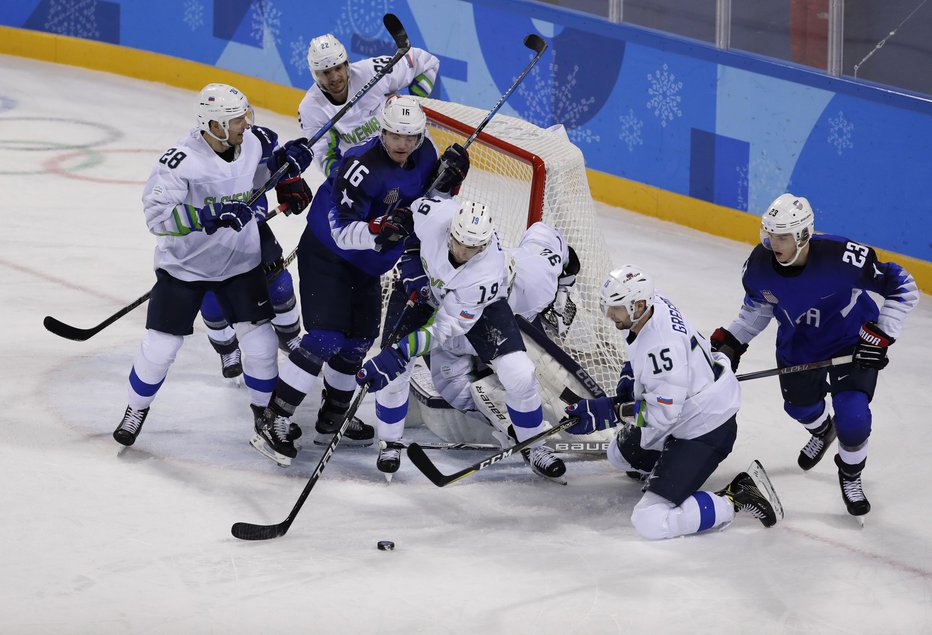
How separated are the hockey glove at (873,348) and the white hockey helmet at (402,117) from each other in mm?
1547

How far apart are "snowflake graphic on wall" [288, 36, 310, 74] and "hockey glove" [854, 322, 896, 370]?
5852mm

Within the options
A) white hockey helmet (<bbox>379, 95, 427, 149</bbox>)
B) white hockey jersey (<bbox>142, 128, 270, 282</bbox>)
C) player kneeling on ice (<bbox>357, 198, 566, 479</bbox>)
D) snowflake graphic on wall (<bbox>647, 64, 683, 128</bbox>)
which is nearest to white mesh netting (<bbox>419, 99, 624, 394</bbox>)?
player kneeling on ice (<bbox>357, 198, 566, 479</bbox>)

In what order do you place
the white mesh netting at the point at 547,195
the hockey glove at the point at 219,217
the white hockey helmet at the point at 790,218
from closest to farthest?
1. the white hockey helmet at the point at 790,218
2. the hockey glove at the point at 219,217
3. the white mesh netting at the point at 547,195

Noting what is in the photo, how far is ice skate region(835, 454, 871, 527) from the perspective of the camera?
4324 millimetres

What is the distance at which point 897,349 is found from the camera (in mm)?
5984

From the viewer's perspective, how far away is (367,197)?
4.55 meters

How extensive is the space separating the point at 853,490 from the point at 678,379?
765 millimetres

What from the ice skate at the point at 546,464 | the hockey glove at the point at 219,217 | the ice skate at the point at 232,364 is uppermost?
the hockey glove at the point at 219,217

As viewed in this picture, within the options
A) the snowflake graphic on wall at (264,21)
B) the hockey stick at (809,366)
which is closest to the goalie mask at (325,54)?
the hockey stick at (809,366)

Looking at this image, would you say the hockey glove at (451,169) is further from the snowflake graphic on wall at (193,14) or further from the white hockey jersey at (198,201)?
the snowflake graphic on wall at (193,14)

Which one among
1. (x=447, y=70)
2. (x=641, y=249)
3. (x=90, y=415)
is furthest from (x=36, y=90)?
(x=90, y=415)

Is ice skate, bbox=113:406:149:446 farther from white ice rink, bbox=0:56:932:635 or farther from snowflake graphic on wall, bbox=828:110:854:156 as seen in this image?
snowflake graphic on wall, bbox=828:110:854:156

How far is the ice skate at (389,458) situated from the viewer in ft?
14.9

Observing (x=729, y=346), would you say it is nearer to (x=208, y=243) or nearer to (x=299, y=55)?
(x=208, y=243)
